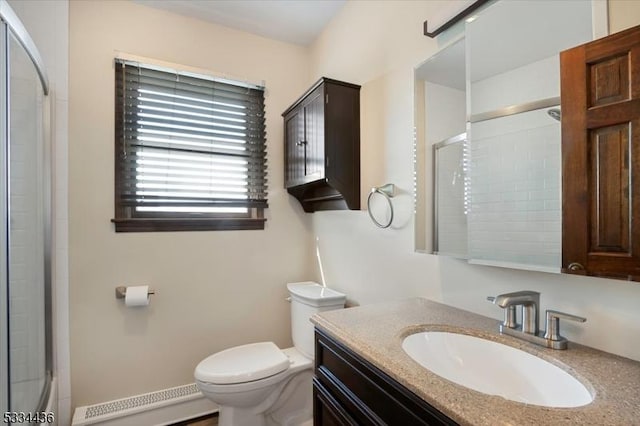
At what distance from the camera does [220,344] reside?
7.10 feet

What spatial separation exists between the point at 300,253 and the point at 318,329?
1271 millimetres

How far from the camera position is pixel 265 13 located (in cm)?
209

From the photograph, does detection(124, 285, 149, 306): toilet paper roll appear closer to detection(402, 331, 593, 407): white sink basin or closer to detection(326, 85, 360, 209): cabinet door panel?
detection(326, 85, 360, 209): cabinet door panel

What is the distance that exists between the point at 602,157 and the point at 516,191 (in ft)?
0.91

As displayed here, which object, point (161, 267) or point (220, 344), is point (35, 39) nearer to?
point (161, 267)

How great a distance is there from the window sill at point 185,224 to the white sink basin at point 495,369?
1.51m

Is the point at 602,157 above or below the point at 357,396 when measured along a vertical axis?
above

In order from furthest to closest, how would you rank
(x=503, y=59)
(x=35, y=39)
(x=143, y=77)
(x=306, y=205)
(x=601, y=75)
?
(x=306, y=205)
(x=143, y=77)
(x=35, y=39)
(x=503, y=59)
(x=601, y=75)

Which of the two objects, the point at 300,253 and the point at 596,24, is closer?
the point at 596,24

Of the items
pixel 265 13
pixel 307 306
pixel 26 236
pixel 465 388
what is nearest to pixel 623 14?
pixel 465 388

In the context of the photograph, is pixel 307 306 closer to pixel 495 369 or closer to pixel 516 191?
pixel 495 369

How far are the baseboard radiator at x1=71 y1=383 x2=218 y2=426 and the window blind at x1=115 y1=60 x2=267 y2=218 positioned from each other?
1.10 meters

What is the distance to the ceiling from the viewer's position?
1993 mm

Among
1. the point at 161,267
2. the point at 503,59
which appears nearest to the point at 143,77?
the point at 161,267
